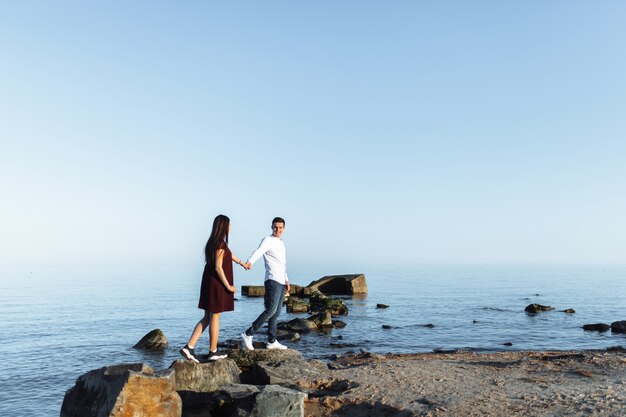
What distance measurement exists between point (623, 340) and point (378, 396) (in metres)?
19.3

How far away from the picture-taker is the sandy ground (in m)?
7.71

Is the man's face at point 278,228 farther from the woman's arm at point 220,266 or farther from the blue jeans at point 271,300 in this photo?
the woman's arm at point 220,266

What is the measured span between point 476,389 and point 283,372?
382 centimetres

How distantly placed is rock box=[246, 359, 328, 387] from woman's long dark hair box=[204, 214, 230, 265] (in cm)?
259

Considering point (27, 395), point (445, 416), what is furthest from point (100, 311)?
point (445, 416)

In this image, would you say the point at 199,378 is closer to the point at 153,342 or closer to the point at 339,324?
the point at 153,342

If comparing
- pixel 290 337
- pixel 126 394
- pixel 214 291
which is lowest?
pixel 290 337

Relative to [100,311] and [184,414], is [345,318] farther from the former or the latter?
[184,414]

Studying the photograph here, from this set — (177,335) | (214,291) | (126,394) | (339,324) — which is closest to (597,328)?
(339,324)

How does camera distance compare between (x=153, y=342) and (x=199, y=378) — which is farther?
(x=153, y=342)

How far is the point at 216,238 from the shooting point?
955 centimetres

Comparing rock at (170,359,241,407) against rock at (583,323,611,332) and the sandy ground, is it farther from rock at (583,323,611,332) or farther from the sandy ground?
rock at (583,323,611,332)

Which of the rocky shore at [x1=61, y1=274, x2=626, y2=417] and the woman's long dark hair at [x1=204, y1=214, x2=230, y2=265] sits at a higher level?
the woman's long dark hair at [x1=204, y1=214, x2=230, y2=265]

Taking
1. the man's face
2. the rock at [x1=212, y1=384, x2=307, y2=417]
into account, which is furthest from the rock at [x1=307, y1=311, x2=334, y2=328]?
the rock at [x1=212, y1=384, x2=307, y2=417]
